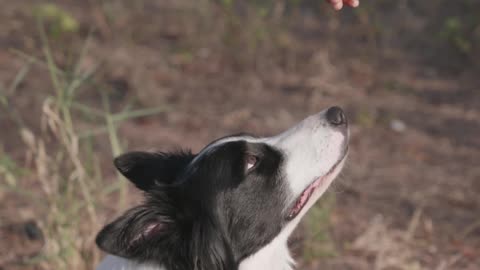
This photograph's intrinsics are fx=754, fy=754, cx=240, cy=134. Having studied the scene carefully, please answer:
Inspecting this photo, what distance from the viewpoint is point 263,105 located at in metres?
6.30

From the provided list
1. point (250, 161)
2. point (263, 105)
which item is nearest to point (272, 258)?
point (250, 161)

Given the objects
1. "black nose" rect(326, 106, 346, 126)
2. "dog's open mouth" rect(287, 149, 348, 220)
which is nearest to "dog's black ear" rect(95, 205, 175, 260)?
"dog's open mouth" rect(287, 149, 348, 220)

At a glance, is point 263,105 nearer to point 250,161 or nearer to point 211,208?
point 250,161

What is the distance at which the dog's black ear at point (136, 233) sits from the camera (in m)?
2.24

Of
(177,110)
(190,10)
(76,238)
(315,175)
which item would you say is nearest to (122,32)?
(190,10)

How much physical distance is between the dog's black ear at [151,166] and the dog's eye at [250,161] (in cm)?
28

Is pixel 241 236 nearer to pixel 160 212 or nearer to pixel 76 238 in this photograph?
pixel 160 212

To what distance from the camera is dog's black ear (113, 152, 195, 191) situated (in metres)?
2.97

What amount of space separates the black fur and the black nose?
0.26 m

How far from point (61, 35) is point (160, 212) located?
4.38m

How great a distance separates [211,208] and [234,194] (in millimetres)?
118

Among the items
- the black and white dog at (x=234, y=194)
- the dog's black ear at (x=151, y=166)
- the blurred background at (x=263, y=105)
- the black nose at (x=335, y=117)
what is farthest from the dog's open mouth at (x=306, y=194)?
the blurred background at (x=263, y=105)

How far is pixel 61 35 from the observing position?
6.58 m

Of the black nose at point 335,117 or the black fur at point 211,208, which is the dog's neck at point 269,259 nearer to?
the black fur at point 211,208
